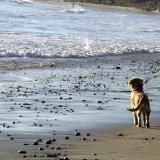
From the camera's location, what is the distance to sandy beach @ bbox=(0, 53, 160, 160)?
8672mm

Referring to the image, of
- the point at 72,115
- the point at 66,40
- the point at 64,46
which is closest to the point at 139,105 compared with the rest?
the point at 72,115

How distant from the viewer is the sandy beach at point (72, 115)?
8.67 m

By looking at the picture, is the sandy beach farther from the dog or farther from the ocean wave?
the ocean wave

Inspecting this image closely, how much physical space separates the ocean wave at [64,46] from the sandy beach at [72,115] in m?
3.73

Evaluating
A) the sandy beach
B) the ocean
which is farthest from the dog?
the ocean

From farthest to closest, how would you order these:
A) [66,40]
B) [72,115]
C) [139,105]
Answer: [66,40]
[72,115]
[139,105]

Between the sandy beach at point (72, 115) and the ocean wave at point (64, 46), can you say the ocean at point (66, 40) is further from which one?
the sandy beach at point (72, 115)

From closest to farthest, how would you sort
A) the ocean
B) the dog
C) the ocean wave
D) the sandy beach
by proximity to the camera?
the sandy beach, the dog, the ocean wave, the ocean

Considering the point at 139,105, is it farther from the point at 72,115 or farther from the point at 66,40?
the point at 66,40

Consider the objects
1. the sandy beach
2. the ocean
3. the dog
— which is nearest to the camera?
the sandy beach

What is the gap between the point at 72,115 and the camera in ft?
38.1

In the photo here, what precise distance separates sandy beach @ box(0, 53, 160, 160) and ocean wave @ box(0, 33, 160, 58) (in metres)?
3.73

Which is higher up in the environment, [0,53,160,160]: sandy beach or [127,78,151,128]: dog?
[127,78,151,128]: dog

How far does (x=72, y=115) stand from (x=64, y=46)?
15.7 meters
